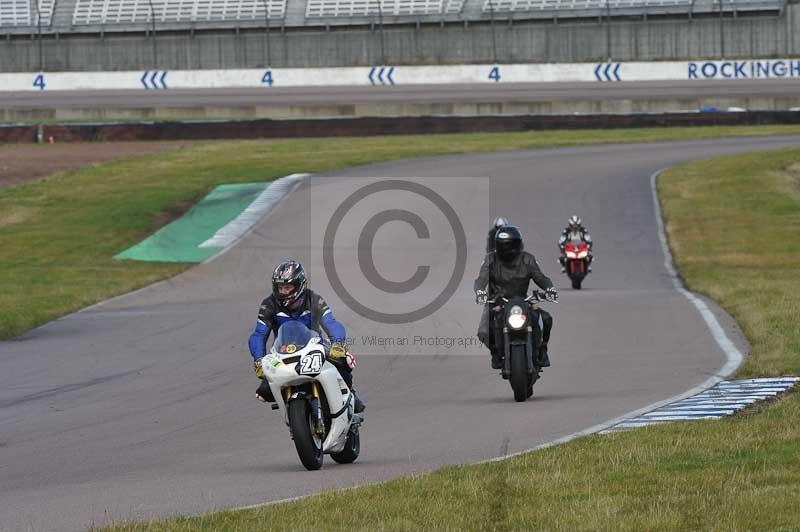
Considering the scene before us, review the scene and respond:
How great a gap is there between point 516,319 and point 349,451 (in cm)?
332

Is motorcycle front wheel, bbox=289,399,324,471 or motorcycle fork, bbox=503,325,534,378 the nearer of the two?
motorcycle front wheel, bbox=289,399,324,471

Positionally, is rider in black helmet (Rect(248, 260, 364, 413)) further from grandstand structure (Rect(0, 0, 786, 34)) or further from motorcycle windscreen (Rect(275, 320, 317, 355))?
grandstand structure (Rect(0, 0, 786, 34))

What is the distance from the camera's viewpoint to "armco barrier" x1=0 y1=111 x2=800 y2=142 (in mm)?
50469

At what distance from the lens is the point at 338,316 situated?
68.5ft

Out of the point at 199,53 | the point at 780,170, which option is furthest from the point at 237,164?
the point at 199,53

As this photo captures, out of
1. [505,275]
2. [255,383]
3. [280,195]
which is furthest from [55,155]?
[505,275]

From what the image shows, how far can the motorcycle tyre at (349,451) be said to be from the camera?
10.1 metres

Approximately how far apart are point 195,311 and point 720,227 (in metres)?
14.4

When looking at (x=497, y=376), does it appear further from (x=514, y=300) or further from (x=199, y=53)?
(x=199, y=53)

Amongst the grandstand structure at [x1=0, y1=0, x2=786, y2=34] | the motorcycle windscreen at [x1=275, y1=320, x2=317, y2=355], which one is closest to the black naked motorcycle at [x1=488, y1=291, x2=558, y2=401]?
the motorcycle windscreen at [x1=275, y1=320, x2=317, y2=355]

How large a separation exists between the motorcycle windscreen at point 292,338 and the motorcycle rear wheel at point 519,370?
3665 millimetres

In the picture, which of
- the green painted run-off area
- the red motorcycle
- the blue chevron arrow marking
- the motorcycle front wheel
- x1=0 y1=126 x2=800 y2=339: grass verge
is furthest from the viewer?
the blue chevron arrow marking

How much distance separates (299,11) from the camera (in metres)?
68.6

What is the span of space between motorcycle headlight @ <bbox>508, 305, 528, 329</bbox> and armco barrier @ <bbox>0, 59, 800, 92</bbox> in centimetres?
4884
